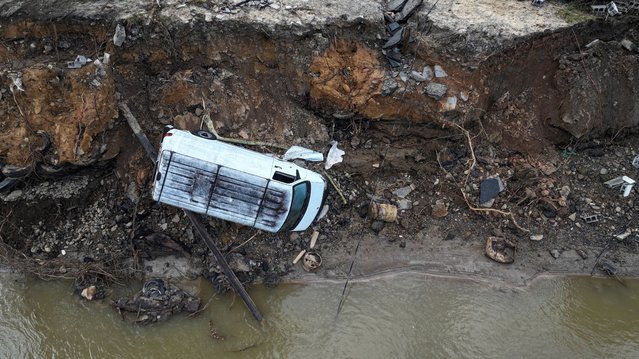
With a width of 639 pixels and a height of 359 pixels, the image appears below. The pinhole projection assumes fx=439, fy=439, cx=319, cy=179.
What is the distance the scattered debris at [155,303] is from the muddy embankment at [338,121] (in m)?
Answer: 0.41

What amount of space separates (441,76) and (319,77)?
217cm

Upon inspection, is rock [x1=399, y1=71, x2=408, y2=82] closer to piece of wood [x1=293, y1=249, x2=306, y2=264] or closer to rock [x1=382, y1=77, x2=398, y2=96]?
rock [x1=382, y1=77, x2=398, y2=96]

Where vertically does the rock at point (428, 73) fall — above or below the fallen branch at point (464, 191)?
above

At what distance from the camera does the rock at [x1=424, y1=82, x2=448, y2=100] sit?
773 cm

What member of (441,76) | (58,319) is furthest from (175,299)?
(441,76)

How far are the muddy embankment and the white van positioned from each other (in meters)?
0.83

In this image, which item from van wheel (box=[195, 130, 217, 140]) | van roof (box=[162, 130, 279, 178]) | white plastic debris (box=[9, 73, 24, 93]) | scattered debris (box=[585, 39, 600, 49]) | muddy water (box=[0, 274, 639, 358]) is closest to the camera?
van roof (box=[162, 130, 279, 178])

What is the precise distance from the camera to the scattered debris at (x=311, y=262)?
7.85 metres

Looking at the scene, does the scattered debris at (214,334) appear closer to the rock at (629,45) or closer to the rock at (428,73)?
the rock at (428,73)

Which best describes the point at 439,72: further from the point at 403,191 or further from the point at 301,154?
the point at 301,154

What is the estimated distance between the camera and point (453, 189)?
27.4 feet

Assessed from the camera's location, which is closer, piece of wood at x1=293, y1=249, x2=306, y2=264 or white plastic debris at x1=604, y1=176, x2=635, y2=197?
piece of wood at x1=293, y1=249, x2=306, y2=264

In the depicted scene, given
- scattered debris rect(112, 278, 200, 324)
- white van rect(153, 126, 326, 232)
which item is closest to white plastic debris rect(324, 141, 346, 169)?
white van rect(153, 126, 326, 232)

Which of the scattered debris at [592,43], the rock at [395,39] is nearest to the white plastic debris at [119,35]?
the rock at [395,39]
